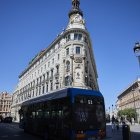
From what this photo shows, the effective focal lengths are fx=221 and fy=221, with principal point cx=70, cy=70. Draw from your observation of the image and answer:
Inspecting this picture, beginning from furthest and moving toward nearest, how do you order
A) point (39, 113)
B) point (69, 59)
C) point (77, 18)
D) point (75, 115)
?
1. point (77, 18)
2. point (69, 59)
3. point (39, 113)
4. point (75, 115)

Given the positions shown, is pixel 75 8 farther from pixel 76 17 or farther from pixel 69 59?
pixel 69 59

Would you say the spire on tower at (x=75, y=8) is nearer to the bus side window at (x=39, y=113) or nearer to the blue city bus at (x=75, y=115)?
the bus side window at (x=39, y=113)

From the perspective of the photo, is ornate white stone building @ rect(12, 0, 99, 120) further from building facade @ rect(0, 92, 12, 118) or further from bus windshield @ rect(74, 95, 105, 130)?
building facade @ rect(0, 92, 12, 118)

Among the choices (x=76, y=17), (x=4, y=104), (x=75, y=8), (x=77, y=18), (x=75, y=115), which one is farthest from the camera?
(x=4, y=104)

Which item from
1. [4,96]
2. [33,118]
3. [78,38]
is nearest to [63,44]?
[78,38]

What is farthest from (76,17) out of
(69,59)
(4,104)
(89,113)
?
(4,104)

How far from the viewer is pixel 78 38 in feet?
145

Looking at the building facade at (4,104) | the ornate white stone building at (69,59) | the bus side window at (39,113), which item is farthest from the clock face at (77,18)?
the building facade at (4,104)

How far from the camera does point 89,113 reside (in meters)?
13.4

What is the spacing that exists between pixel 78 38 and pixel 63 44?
3.95 m

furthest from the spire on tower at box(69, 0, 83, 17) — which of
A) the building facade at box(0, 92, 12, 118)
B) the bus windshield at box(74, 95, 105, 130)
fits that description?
the building facade at box(0, 92, 12, 118)

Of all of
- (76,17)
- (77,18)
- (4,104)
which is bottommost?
(4,104)

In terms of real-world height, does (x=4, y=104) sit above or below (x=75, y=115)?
above

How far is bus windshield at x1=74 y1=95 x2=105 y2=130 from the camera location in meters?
12.8
